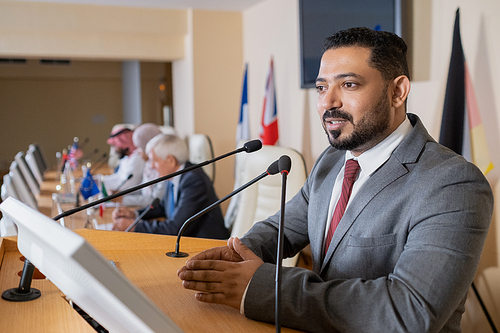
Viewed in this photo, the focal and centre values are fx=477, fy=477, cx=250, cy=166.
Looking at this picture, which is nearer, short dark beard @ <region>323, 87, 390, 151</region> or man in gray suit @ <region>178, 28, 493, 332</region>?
man in gray suit @ <region>178, 28, 493, 332</region>

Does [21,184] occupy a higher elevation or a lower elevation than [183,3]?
lower

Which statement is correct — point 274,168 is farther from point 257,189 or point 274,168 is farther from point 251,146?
point 257,189

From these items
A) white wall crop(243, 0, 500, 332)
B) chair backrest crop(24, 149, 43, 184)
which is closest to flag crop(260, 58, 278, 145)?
white wall crop(243, 0, 500, 332)

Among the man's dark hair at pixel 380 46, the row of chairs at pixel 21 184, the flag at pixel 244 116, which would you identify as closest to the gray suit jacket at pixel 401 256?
the man's dark hair at pixel 380 46

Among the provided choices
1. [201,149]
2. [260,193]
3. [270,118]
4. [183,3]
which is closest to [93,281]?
[260,193]

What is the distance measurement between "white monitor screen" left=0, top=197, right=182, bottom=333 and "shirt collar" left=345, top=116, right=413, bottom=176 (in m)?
0.75

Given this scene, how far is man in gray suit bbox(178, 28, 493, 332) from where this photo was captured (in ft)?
3.31

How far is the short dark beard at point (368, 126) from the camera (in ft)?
4.25

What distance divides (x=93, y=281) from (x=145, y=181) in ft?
11.5

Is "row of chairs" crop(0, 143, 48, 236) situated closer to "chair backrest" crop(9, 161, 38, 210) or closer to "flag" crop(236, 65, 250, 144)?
"chair backrest" crop(9, 161, 38, 210)

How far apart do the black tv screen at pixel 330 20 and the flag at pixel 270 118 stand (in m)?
0.64

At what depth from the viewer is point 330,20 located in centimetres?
362

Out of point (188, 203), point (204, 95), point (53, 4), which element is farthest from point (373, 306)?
point (53, 4)

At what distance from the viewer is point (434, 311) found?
98 cm
